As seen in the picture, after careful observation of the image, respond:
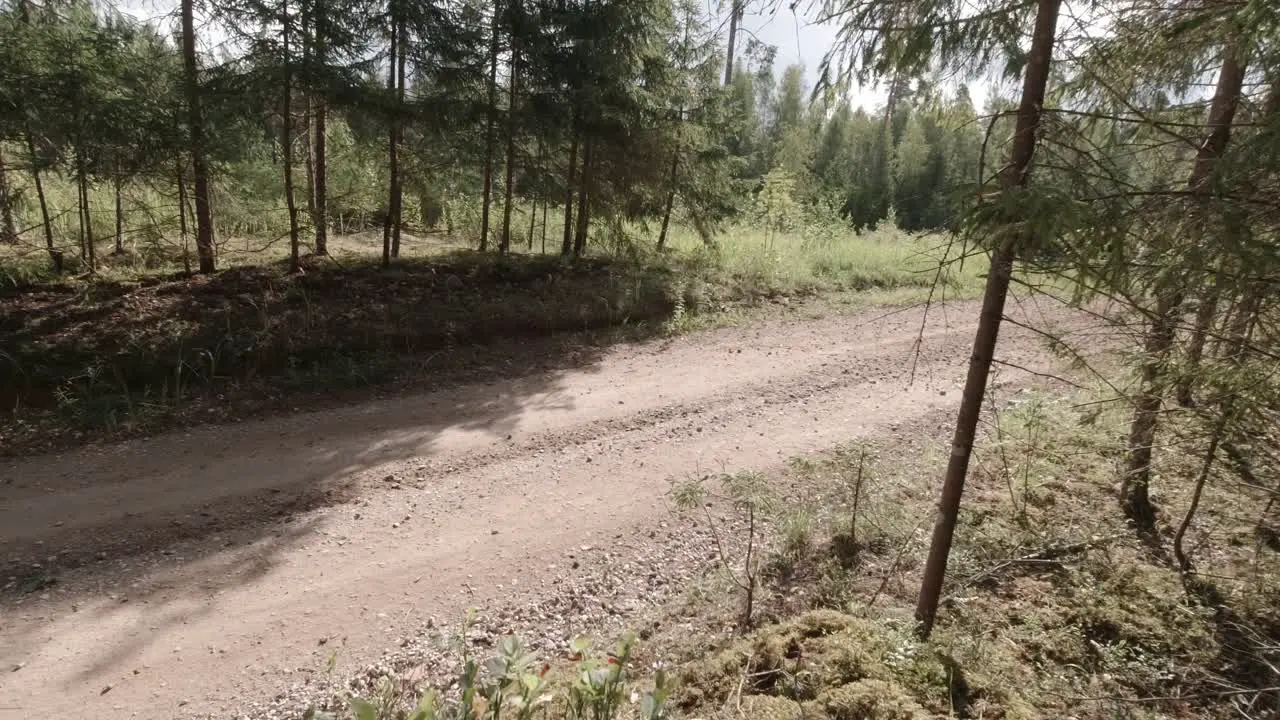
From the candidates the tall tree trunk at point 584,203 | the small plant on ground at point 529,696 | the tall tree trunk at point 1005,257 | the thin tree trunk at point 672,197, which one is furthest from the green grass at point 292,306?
the small plant on ground at point 529,696

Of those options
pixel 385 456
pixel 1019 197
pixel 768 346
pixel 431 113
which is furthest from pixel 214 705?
pixel 431 113

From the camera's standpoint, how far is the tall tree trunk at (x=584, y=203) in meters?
13.0

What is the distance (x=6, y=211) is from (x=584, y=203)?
9620mm

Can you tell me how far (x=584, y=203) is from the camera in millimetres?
13812

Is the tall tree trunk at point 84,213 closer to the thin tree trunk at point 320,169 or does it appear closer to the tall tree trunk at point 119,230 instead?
the tall tree trunk at point 119,230

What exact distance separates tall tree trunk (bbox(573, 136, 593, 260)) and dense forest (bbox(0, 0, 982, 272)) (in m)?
0.05

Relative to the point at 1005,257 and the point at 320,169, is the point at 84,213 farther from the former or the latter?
the point at 1005,257

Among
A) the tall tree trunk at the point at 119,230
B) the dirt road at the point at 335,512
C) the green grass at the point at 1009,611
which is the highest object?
the tall tree trunk at the point at 119,230

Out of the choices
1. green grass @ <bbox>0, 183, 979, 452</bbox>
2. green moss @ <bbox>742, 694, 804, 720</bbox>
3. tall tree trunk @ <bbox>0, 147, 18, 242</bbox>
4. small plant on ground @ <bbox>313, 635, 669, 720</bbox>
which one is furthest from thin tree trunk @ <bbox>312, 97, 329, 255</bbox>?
green moss @ <bbox>742, 694, 804, 720</bbox>

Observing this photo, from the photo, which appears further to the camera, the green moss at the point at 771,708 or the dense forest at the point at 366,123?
the dense forest at the point at 366,123

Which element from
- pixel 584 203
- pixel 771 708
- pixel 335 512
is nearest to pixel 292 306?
pixel 335 512

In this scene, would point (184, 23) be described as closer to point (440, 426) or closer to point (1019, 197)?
point (440, 426)

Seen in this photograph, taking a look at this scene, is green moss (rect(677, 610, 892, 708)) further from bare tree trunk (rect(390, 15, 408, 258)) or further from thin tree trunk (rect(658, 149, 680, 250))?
thin tree trunk (rect(658, 149, 680, 250))

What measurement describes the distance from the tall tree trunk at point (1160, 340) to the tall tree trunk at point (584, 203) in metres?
9.98
